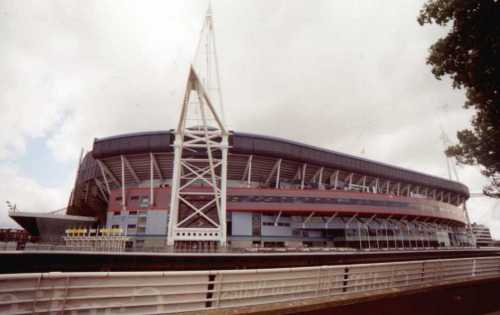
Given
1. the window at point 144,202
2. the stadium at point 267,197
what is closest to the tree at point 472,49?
the stadium at point 267,197

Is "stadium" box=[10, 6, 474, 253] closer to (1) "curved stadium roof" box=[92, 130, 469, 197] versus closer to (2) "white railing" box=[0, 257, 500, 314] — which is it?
(1) "curved stadium roof" box=[92, 130, 469, 197]

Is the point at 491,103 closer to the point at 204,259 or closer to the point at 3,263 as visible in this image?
the point at 204,259

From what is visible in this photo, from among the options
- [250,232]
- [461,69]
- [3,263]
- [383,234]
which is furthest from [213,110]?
[383,234]

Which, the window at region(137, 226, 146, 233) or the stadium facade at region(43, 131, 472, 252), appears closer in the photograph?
the window at region(137, 226, 146, 233)

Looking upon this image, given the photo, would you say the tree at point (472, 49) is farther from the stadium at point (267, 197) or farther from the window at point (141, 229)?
the window at point (141, 229)

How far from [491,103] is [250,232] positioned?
135 feet

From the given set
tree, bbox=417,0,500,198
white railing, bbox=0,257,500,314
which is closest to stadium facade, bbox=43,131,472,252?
tree, bbox=417,0,500,198

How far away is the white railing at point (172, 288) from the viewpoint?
348cm

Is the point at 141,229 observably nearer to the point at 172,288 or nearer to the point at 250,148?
the point at 250,148

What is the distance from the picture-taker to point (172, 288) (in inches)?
171

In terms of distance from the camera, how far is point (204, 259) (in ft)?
84.2

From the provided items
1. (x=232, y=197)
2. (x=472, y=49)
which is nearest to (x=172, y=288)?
(x=472, y=49)

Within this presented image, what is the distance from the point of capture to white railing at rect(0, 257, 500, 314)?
11.4 ft

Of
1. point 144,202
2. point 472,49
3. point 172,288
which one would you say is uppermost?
point 472,49
